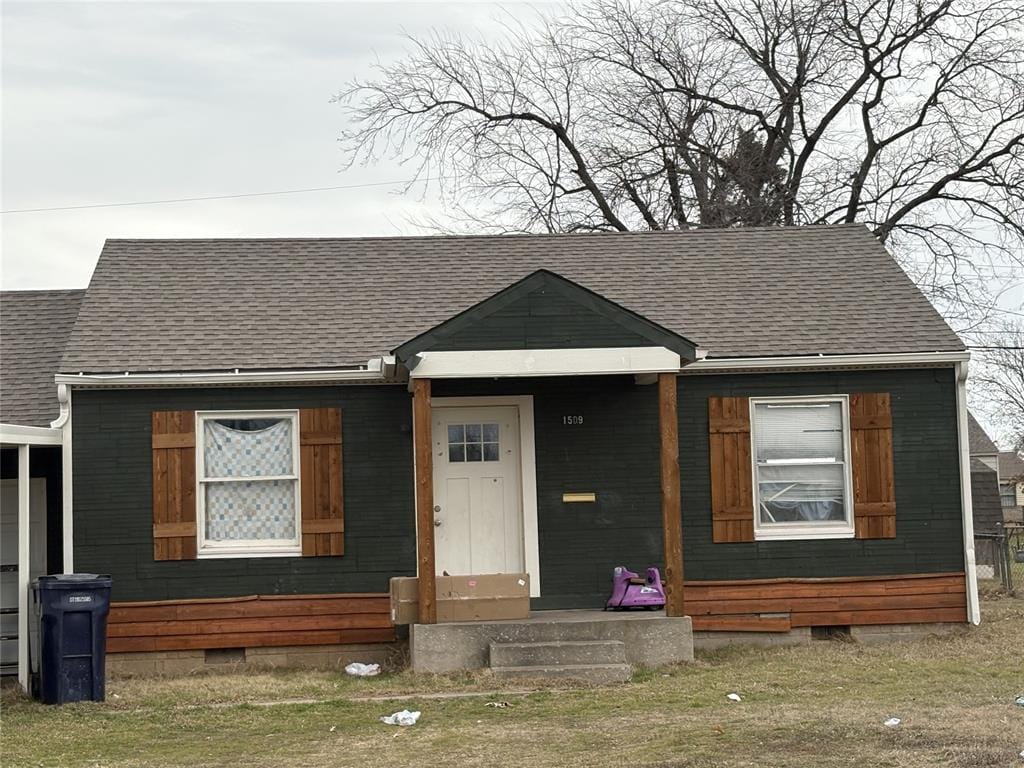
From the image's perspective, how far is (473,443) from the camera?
1446 cm

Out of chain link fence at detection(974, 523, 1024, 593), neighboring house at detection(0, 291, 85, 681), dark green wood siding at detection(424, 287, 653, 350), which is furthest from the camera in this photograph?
chain link fence at detection(974, 523, 1024, 593)

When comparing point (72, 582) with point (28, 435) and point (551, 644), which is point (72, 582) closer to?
point (28, 435)

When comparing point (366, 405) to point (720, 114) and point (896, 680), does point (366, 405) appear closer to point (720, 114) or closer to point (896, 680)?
point (896, 680)

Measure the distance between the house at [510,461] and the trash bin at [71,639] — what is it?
5.76 ft

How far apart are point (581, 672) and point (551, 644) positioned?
453 mm

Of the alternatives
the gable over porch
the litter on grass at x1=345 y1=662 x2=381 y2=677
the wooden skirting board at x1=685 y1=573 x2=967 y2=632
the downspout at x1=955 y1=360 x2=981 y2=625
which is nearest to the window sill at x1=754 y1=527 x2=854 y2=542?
the wooden skirting board at x1=685 y1=573 x2=967 y2=632

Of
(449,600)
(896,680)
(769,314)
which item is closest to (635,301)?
(769,314)

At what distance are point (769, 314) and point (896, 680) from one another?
187 inches

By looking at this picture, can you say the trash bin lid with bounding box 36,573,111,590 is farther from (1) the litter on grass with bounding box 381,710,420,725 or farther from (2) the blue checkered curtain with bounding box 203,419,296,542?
(1) the litter on grass with bounding box 381,710,420,725

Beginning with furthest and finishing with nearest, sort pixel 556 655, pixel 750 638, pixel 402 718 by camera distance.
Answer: pixel 750 638, pixel 556 655, pixel 402 718

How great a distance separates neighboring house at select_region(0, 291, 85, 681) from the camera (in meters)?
13.2

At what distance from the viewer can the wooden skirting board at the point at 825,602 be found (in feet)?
46.9

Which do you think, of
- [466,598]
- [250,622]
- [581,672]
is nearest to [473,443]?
[466,598]

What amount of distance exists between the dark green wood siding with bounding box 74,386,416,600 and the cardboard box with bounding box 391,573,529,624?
1014 mm
